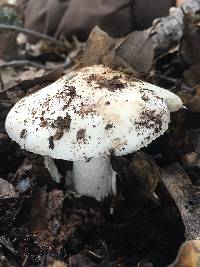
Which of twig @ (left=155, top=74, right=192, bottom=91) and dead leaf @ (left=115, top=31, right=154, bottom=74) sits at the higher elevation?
dead leaf @ (left=115, top=31, right=154, bottom=74)

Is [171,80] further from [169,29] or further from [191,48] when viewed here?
[169,29]

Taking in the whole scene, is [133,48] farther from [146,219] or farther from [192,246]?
[192,246]

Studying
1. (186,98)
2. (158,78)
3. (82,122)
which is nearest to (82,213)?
(82,122)

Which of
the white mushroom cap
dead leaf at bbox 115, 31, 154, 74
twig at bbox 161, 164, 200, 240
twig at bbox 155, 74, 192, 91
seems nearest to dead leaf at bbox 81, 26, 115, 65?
dead leaf at bbox 115, 31, 154, 74

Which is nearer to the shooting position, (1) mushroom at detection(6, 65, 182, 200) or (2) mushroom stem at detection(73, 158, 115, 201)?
(1) mushroom at detection(6, 65, 182, 200)

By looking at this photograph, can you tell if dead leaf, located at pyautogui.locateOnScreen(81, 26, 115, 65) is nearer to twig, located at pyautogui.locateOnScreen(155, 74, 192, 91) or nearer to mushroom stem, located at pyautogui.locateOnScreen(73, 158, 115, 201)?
twig, located at pyautogui.locateOnScreen(155, 74, 192, 91)

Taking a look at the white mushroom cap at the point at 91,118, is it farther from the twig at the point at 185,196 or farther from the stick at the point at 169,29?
the stick at the point at 169,29

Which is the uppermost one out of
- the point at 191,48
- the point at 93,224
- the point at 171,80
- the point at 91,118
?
the point at 91,118

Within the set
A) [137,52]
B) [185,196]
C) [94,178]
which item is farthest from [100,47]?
[185,196]
